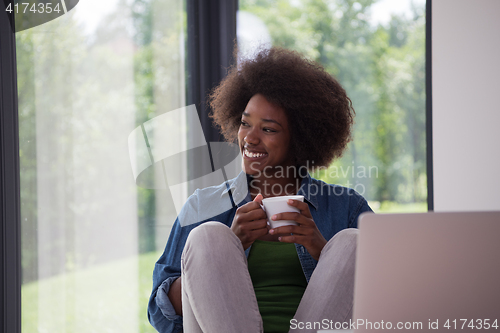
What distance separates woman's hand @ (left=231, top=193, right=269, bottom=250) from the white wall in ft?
2.91

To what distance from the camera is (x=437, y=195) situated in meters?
1.70

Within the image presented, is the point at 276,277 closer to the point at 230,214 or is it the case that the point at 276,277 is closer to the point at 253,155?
the point at 230,214

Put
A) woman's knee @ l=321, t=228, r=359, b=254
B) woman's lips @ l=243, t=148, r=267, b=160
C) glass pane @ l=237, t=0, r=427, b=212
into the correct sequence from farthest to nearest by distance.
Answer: glass pane @ l=237, t=0, r=427, b=212
woman's lips @ l=243, t=148, r=267, b=160
woman's knee @ l=321, t=228, r=359, b=254

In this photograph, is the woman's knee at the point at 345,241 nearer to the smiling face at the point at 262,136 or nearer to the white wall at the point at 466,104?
the smiling face at the point at 262,136

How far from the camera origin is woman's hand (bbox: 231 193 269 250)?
1.10 m

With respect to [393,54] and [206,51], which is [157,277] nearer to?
[206,51]

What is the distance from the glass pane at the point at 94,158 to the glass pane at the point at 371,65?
532 mm

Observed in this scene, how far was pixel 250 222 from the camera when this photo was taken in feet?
3.64

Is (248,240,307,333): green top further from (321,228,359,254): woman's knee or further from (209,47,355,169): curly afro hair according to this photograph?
(209,47,355,169): curly afro hair

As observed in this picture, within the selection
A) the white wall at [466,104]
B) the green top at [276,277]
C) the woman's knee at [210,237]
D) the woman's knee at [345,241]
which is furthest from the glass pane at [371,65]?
the woman's knee at [210,237]

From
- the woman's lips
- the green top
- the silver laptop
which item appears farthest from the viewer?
the woman's lips

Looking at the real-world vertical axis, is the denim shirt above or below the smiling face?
below

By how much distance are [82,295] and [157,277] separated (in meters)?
0.35

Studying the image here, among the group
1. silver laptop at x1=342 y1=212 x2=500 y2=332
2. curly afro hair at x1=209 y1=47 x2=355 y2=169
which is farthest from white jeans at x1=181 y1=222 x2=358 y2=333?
curly afro hair at x1=209 y1=47 x2=355 y2=169
